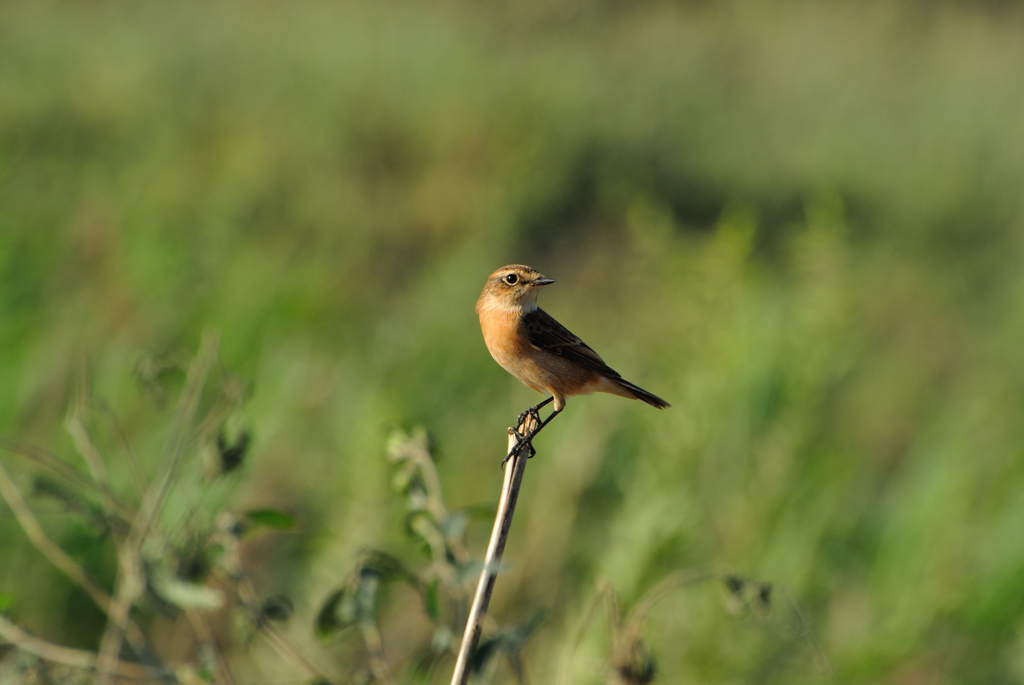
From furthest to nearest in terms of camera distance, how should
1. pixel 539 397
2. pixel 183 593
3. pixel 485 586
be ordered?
1. pixel 539 397
2. pixel 183 593
3. pixel 485 586

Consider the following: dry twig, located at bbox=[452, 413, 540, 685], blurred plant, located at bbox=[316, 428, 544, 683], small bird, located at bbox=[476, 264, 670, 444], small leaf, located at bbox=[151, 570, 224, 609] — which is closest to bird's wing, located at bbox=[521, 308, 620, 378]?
small bird, located at bbox=[476, 264, 670, 444]

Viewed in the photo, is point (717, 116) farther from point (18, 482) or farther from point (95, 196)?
point (18, 482)

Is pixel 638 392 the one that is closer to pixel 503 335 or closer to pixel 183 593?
pixel 503 335

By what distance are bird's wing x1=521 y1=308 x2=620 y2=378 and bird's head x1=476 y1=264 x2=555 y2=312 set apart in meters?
0.03

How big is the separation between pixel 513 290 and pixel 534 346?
0.44 ft

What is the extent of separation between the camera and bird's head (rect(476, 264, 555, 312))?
1620 millimetres

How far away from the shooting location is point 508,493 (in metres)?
1.08

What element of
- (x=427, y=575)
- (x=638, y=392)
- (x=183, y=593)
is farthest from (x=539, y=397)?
(x=183, y=593)

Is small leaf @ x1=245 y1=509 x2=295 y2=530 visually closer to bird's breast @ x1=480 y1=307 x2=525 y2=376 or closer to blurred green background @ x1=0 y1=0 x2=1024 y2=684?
blurred green background @ x1=0 y1=0 x2=1024 y2=684

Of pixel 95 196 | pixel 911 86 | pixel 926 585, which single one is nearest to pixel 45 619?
pixel 926 585

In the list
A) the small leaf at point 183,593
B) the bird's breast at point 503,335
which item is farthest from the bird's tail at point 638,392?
the small leaf at point 183,593

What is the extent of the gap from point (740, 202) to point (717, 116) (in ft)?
7.98

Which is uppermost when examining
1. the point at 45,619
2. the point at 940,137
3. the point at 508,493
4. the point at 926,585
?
the point at 940,137

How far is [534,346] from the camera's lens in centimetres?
156
